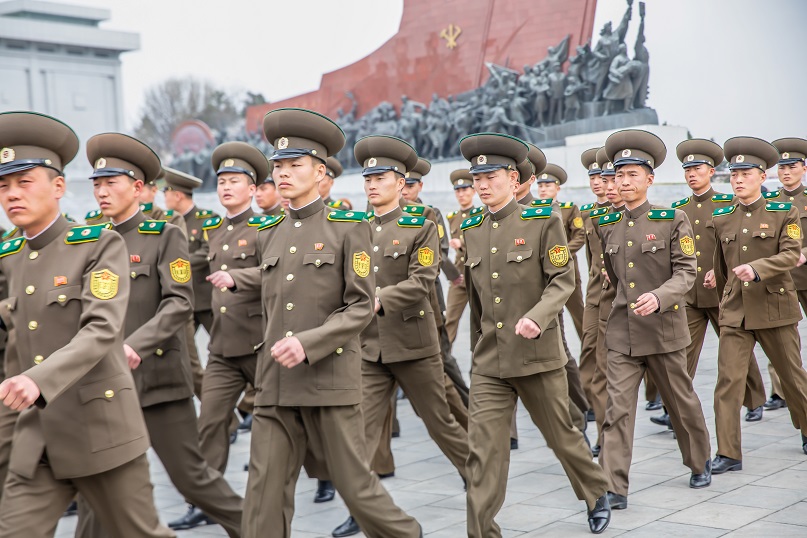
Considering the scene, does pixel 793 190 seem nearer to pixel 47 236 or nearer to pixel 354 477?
pixel 354 477

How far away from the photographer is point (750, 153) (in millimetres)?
6512

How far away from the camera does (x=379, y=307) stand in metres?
4.95

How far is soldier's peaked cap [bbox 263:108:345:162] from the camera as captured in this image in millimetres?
4148

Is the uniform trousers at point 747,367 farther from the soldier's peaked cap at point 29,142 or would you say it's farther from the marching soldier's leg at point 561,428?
the soldier's peaked cap at point 29,142

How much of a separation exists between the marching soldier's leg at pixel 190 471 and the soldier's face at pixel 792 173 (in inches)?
221

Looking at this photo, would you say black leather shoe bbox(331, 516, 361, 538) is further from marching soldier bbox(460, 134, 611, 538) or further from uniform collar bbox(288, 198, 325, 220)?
uniform collar bbox(288, 198, 325, 220)

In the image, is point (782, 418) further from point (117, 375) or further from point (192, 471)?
point (117, 375)

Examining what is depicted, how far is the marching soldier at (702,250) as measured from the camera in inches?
273

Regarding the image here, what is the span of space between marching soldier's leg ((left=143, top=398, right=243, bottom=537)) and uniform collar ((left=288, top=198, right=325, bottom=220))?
121 centimetres

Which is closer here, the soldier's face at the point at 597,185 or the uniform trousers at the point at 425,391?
the uniform trousers at the point at 425,391

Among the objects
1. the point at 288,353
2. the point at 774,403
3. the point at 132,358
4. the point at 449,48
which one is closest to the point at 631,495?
the point at 288,353

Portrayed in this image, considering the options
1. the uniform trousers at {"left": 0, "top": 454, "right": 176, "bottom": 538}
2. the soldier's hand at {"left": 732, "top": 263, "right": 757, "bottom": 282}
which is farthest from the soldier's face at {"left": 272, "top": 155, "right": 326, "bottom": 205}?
the soldier's hand at {"left": 732, "top": 263, "right": 757, "bottom": 282}

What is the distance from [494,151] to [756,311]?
2298mm

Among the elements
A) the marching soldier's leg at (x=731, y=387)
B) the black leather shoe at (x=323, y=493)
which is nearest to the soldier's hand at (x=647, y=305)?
the marching soldier's leg at (x=731, y=387)
